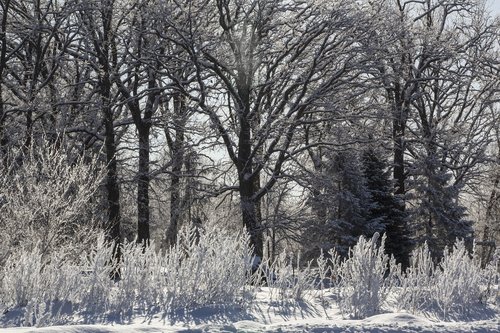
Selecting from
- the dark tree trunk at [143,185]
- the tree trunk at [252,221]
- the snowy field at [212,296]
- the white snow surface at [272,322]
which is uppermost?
the dark tree trunk at [143,185]

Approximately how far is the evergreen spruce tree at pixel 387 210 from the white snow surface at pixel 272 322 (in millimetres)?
12797

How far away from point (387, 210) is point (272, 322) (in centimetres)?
1537

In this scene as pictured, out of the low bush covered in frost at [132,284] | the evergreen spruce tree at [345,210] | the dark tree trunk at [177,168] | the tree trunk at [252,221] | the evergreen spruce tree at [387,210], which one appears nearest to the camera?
the low bush covered in frost at [132,284]

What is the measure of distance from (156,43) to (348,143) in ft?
22.0

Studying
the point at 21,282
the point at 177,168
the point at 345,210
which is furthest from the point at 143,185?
the point at 21,282

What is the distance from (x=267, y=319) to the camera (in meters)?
8.38

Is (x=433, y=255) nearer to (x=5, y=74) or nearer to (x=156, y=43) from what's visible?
(x=156, y=43)

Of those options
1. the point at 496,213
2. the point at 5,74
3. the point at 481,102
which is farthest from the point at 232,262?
the point at 496,213

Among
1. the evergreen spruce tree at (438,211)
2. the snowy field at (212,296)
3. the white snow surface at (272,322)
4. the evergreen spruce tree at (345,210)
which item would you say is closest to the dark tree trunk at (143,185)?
the evergreen spruce tree at (345,210)

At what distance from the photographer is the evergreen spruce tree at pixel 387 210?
2261 centimetres

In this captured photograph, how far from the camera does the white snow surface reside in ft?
23.0

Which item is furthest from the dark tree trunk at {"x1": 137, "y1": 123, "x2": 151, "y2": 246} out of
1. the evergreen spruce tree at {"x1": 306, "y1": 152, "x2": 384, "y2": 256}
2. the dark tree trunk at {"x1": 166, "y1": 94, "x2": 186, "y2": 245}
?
the evergreen spruce tree at {"x1": 306, "y1": 152, "x2": 384, "y2": 256}

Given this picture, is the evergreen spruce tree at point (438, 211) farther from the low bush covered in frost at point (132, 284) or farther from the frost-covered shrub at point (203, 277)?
the low bush covered in frost at point (132, 284)

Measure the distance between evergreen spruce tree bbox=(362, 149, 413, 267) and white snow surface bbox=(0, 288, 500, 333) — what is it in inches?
504
